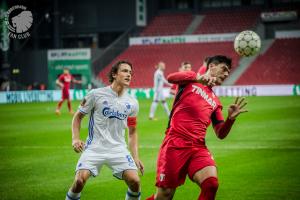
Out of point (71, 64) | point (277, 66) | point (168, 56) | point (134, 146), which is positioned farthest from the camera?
point (168, 56)

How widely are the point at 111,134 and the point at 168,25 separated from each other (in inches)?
1830

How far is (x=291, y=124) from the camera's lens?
20.5m

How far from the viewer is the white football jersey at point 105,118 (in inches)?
310

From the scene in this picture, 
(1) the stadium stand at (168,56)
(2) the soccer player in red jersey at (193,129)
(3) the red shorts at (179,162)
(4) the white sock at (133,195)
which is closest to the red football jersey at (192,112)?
(2) the soccer player in red jersey at (193,129)

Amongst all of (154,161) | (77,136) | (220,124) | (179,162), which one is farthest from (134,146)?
(154,161)

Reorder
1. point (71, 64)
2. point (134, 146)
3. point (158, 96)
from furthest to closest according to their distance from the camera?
1. point (71, 64)
2. point (158, 96)
3. point (134, 146)

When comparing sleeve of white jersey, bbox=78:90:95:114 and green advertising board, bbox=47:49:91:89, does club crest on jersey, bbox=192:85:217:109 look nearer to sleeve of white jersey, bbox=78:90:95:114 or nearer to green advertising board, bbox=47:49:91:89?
sleeve of white jersey, bbox=78:90:95:114

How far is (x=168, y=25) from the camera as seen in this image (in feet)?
176

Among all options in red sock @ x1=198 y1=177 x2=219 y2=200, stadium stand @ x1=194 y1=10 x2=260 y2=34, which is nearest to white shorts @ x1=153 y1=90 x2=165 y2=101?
red sock @ x1=198 y1=177 x2=219 y2=200

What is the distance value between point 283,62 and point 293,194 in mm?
36791

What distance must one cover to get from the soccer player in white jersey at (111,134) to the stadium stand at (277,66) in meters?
36.1

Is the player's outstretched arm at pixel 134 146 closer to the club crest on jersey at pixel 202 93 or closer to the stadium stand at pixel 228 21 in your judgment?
the club crest on jersey at pixel 202 93

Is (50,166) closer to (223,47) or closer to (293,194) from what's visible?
(293,194)

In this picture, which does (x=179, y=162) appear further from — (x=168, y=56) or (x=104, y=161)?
(x=168, y=56)
